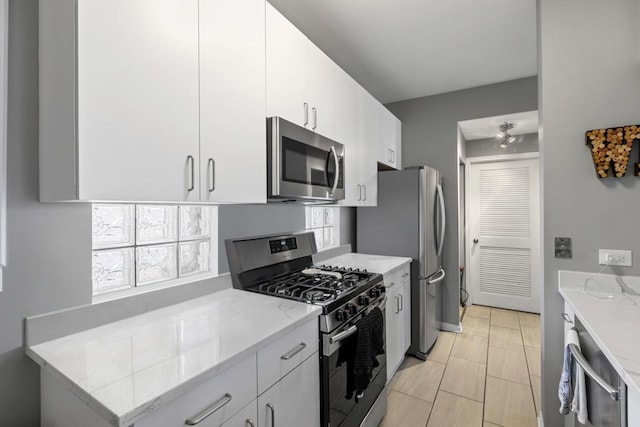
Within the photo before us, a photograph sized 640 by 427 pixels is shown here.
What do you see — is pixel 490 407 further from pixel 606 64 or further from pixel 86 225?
pixel 86 225

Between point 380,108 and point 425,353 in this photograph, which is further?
point 380,108

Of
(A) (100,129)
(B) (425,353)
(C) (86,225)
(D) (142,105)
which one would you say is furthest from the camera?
(B) (425,353)

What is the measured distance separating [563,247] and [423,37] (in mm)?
1799

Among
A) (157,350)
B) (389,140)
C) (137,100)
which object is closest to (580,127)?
(389,140)

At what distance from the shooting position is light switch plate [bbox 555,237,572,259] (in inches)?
68.2

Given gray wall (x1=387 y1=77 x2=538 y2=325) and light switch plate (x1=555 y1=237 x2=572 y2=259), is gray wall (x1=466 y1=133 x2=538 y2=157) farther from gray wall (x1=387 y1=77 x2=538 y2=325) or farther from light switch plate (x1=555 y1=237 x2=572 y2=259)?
light switch plate (x1=555 y1=237 x2=572 y2=259)

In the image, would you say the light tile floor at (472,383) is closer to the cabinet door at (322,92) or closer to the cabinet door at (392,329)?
the cabinet door at (392,329)

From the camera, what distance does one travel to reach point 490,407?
83.3 inches

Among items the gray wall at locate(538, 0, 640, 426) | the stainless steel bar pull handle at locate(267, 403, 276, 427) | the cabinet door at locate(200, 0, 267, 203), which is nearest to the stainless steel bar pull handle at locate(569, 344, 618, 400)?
the gray wall at locate(538, 0, 640, 426)

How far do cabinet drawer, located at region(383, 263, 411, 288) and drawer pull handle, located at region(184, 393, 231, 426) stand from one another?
1479mm

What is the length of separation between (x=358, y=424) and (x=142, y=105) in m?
1.84

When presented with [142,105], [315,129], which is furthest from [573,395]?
[142,105]

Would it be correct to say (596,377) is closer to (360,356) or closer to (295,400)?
(360,356)

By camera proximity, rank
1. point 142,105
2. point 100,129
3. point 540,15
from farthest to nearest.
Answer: point 540,15, point 142,105, point 100,129
